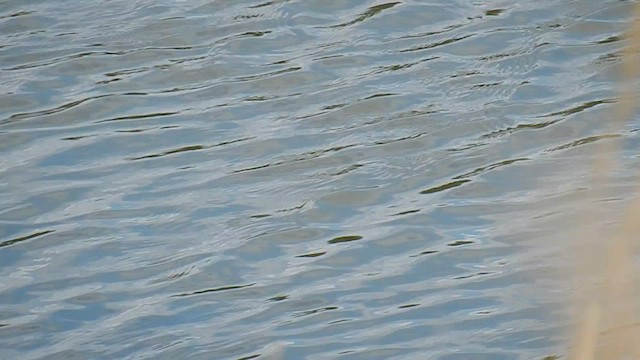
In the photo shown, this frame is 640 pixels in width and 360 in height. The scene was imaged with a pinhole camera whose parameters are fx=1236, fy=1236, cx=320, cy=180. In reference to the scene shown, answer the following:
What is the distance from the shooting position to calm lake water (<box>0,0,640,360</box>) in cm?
352

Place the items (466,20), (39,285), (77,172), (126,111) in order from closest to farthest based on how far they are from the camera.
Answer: (39,285), (77,172), (126,111), (466,20)

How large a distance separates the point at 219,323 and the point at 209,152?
1141 millimetres

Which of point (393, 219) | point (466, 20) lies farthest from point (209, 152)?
point (466, 20)

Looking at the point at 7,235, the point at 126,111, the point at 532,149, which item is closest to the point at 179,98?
the point at 126,111

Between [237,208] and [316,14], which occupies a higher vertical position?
[316,14]

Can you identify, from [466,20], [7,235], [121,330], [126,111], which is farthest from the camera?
[466,20]

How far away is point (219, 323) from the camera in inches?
138

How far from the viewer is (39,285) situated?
148 inches

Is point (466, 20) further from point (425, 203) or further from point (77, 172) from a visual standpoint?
point (77, 172)

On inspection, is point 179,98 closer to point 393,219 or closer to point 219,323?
point 393,219

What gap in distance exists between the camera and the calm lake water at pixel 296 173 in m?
Answer: 3.52

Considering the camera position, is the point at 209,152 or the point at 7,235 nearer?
the point at 7,235

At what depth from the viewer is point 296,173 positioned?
4.36m

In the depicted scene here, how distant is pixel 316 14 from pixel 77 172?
161 centimetres
